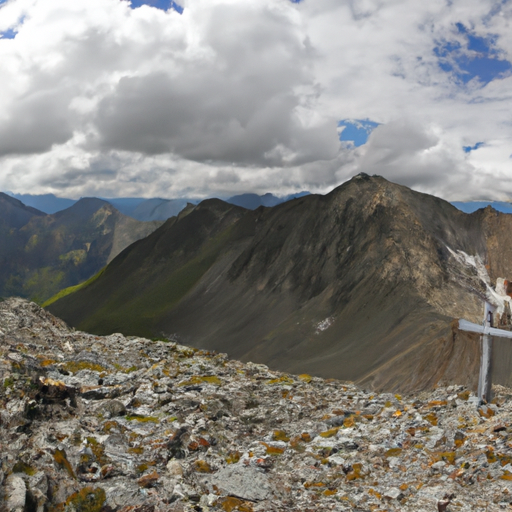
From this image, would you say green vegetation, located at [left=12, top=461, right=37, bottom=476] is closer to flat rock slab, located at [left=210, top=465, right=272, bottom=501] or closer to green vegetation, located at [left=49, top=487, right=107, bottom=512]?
green vegetation, located at [left=49, top=487, right=107, bottom=512]

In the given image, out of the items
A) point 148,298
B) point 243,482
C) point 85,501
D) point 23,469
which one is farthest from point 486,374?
point 148,298

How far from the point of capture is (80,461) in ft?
47.3

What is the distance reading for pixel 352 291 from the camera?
338 feet

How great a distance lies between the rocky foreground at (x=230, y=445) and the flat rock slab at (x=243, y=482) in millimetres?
51

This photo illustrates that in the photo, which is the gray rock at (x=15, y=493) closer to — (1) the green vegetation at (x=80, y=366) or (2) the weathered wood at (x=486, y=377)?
(1) the green vegetation at (x=80, y=366)

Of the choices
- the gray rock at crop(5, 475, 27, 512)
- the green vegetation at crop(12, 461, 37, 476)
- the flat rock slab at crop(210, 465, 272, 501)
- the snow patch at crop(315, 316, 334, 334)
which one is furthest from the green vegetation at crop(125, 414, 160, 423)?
the snow patch at crop(315, 316, 334, 334)

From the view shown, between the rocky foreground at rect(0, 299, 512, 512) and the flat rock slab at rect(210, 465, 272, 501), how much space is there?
51 millimetres

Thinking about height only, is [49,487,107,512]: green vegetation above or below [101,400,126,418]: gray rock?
below

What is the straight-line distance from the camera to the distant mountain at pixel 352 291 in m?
71.8

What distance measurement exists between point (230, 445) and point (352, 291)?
289 feet

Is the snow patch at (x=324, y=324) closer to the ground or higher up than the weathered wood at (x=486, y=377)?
closer to the ground

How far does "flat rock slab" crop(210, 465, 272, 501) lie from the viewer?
45.0ft

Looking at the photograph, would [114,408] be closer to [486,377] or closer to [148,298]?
[486,377]

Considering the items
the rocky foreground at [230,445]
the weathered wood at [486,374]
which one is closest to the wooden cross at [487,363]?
the weathered wood at [486,374]
